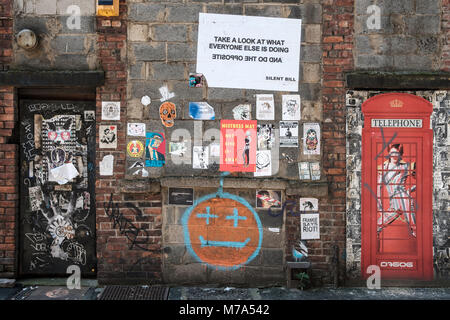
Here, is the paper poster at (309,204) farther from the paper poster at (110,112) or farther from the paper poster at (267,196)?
the paper poster at (110,112)

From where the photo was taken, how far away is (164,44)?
4.55 metres

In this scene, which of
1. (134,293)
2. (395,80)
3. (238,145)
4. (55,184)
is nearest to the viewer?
(134,293)

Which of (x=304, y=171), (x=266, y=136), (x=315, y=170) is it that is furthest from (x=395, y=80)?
(x=266, y=136)

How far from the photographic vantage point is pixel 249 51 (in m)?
4.58

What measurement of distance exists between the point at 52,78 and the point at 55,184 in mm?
1380

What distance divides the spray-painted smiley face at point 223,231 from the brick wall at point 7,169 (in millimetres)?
2258

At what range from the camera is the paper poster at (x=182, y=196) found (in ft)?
15.1

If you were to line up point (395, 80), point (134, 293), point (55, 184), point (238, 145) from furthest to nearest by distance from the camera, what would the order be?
point (55, 184)
point (238, 145)
point (395, 80)
point (134, 293)

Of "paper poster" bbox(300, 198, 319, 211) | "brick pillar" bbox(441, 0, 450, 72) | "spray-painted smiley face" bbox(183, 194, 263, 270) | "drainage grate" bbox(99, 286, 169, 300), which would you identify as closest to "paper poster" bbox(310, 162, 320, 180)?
"paper poster" bbox(300, 198, 319, 211)

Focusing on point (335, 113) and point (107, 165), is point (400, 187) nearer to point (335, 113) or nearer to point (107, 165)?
point (335, 113)

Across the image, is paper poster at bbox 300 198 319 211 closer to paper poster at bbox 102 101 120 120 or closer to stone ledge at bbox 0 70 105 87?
paper poster at bbox 102 101 120 120

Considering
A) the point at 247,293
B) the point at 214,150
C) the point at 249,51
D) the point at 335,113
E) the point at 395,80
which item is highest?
the point at 249,51

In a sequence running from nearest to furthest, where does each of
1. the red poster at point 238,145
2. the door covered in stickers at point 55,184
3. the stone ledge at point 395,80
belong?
1. the stone ledge at point 395,80
2. the red poster at point 238,145
3. the door covered in stickers at point 55,184

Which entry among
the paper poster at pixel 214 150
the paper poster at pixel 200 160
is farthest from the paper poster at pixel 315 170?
the paper poster at pixel 200 160
